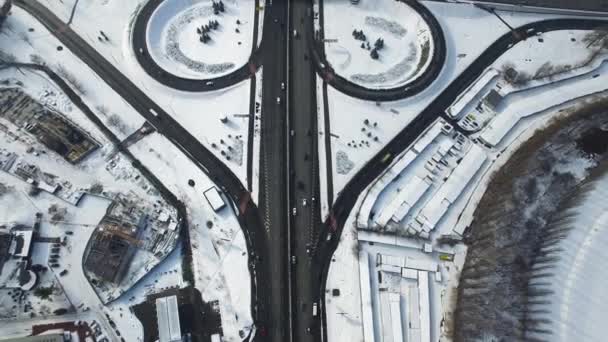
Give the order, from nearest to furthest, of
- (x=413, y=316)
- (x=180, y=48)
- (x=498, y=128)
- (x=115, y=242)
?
(x=413, y=316), (x=115, y=242), (x=498, y=128), (x=180, y=48)

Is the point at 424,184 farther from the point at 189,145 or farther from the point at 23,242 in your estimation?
the point at 23,242

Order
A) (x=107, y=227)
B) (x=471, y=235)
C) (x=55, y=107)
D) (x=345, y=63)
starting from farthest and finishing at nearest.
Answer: (x=345, y=63) < (x=55, y=107) < (x=471, y=235) < (x=107, y=227)

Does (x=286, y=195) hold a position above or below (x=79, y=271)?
above

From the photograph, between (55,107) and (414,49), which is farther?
(414,49)

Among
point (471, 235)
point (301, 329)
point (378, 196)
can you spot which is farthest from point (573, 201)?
point (301, 329)

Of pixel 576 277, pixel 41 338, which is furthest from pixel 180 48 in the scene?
pixel 576 277

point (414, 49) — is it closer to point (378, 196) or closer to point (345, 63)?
point (345, 63)

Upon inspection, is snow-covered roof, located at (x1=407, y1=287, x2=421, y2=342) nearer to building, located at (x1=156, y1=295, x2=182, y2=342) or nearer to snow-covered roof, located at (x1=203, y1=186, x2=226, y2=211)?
snow-covered roof, located at (x1=203, y1=186, x2=226, y2=211)
